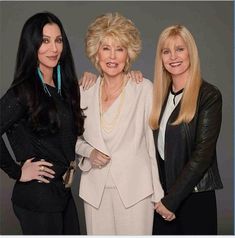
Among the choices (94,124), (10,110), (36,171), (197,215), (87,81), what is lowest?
(197,215)

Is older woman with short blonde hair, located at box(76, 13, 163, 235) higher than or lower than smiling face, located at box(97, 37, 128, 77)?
lower

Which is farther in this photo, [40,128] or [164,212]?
[164,212]

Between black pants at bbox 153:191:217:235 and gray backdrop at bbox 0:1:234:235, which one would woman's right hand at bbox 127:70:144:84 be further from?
gray backdrop at bbox 0:1:234:235

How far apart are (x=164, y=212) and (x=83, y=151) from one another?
600 mm

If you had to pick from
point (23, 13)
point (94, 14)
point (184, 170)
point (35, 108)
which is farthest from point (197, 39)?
Answer: point (35, 108)

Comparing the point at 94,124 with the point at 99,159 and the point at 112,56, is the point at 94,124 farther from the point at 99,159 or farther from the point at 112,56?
the point at 112,56

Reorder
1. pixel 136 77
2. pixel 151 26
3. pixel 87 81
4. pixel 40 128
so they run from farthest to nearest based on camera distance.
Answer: pixel 151 26 < pixel 87 81 < pixel 136 77 < pixel 40 128

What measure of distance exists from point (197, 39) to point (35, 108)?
2.20 meters

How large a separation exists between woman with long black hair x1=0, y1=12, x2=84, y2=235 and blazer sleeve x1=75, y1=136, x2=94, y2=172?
116 millimetres

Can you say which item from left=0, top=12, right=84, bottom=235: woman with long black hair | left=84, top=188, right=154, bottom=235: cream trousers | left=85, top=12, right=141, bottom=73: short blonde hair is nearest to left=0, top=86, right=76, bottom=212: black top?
left=0, top=12, right=84, bottom=235: woman with long black hair

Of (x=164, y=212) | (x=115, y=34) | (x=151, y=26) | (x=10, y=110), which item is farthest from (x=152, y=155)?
(x=151, y=26)

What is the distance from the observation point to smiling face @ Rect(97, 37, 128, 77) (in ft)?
10.00

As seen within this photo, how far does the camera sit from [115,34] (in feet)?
A: 10.0

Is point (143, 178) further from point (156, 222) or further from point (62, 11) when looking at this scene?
point (62, 11)
